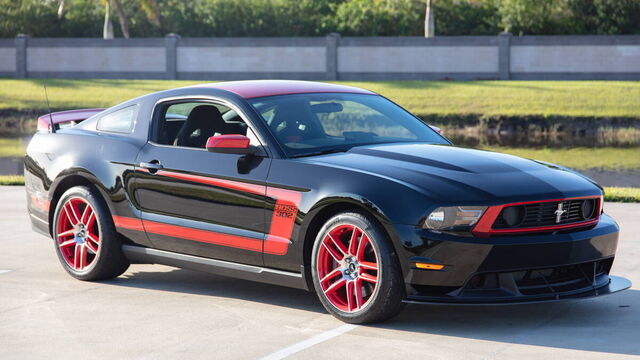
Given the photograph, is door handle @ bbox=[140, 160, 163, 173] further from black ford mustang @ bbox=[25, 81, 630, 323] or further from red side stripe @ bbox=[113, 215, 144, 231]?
red side stripe @ bbox=[113, 215, 144, 231]

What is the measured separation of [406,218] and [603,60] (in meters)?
42.3

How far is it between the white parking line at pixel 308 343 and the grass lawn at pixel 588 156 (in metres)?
17.3

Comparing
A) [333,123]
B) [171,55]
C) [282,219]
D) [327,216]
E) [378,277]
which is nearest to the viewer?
[378,277]

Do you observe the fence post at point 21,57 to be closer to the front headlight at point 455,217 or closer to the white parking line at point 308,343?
the white parking line at point 308,343

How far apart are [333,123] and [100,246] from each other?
6.62 feet

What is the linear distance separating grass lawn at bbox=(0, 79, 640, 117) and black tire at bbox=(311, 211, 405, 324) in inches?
1176

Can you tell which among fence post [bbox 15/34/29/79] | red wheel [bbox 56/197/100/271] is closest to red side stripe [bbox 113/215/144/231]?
red wheel [bbox 56/197/100/271]

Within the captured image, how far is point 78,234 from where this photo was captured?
833cm

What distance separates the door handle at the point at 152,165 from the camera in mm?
7750

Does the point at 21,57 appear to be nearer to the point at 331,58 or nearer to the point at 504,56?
the point at 331,58

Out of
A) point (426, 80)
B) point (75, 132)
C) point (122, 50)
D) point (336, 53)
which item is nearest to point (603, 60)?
point (426, 80)

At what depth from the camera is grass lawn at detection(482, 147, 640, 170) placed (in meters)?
23.7

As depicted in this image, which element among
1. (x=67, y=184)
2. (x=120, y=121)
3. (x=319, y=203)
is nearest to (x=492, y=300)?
(x=319, y=203)

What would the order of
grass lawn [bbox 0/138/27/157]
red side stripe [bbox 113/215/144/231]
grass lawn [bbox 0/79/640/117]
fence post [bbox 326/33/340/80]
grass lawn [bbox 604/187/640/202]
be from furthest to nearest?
fence post [bbox 326/33/340/80] → grass lawn [bbox 0/79/640/117] → grass lawn [bbox 0/138/27/157] → grass lawn [bbox 604/187/640/202] → red side stripe [bbox 113/215/144/231]
